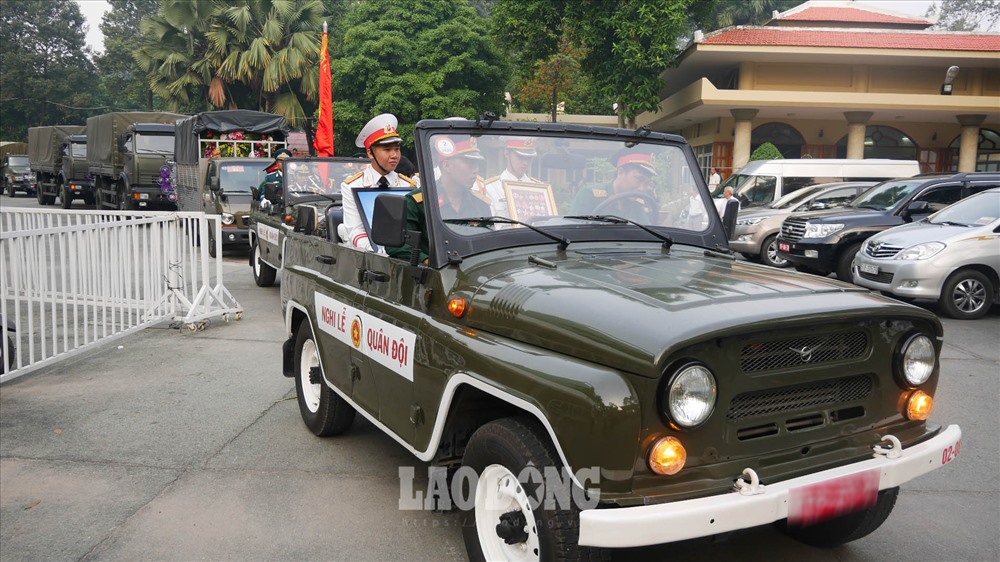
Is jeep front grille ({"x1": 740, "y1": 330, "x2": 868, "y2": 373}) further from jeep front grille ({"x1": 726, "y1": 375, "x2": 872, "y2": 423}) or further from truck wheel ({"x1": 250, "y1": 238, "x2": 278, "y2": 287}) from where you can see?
truck wheel ({"x1": 250, "y1": 238, "x2": 278, "y2": 287})

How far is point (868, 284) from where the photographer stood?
10203 millimetres

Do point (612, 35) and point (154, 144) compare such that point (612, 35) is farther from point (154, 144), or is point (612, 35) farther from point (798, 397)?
point (798, 397)

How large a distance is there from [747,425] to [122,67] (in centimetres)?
6262

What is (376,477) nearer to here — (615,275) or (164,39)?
(615,275)

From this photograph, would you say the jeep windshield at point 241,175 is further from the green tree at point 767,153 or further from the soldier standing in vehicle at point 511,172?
the green tree at point 767,153

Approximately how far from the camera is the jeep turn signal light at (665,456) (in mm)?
2578

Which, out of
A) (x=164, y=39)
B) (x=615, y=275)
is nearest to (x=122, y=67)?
(x=164, y=39)

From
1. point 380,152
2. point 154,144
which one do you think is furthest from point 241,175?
point 380,152

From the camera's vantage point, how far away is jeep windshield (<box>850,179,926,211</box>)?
489 inches

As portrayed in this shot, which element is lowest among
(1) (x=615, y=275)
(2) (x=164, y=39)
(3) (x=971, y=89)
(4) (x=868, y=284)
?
(4) (x=868, y=284)

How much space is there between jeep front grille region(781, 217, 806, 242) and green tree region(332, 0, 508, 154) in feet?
66.9

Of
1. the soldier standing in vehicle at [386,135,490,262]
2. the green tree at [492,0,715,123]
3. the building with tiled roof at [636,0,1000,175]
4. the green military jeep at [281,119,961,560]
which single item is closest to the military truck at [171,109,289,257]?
the green tree at [492,0,715,123]

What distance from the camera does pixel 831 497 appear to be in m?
2.71

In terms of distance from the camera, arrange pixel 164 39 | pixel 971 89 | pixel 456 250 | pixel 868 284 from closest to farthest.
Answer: pixel 456 250
pixel 868 284
pixel 971 89
pixel 164 39
